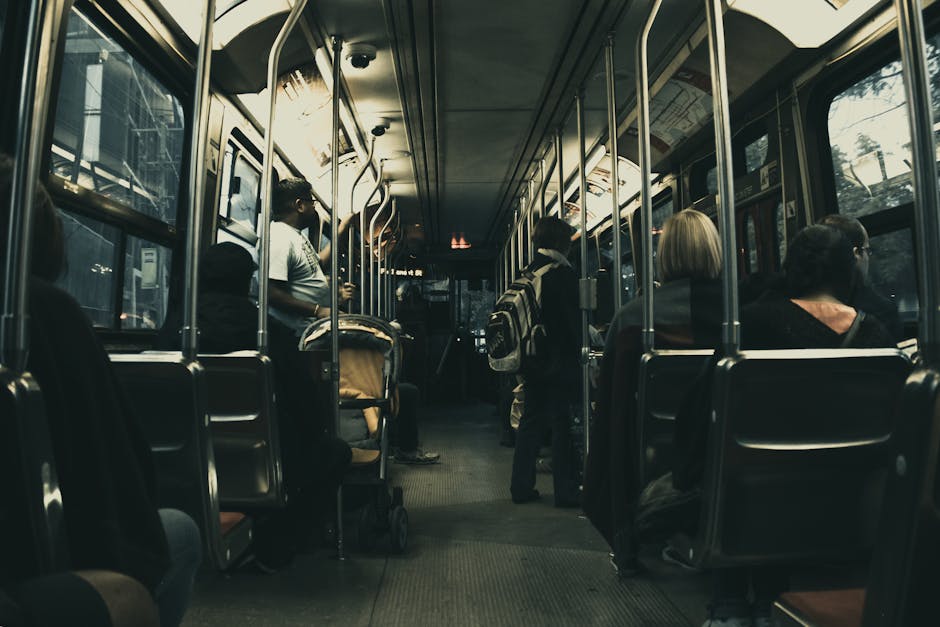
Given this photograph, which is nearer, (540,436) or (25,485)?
(25,485)

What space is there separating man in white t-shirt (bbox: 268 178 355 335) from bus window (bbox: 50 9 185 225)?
1.57ft

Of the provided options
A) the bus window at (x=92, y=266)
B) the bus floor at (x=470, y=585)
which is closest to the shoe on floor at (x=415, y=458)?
the bus floor at (x=470, y=585)

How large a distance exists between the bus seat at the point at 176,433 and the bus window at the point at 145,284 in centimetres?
142

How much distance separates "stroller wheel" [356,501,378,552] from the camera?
3301mm

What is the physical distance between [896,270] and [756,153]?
1.50m

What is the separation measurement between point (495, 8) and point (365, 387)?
202cm

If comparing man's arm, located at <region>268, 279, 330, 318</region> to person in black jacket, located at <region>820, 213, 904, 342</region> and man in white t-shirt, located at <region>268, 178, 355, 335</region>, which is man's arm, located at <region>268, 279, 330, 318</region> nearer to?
man in white t-shirt, located at <region>268, 178, 355, 335</region>

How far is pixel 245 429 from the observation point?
2305mm

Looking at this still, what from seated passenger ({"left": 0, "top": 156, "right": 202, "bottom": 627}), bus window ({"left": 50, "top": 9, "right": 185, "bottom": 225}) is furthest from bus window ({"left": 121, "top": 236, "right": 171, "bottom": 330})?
seated passenger ({"left": 0, "top": 156, "right": 202, "bottom": 627})

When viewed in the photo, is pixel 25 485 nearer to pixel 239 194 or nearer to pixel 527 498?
pixel 527 498

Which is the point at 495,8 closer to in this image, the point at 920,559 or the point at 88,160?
the point at 88,160

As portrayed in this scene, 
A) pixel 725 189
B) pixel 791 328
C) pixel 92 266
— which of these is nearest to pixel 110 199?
pixel 92 266

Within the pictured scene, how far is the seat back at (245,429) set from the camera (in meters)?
2.26

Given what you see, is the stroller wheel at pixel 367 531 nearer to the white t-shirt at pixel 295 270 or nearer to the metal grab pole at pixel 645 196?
the white t-shirt at pixel 295 270
